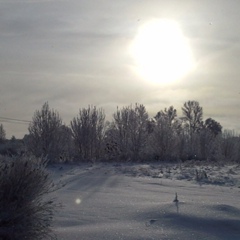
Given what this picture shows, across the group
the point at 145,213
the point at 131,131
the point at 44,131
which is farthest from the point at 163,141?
the point at 145,213

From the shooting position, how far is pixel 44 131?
34.9 m

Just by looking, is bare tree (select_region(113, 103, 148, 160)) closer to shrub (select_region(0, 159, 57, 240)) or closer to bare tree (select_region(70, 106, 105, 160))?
bare tree (select_region(70, 106, 105, 160))

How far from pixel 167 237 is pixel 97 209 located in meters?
3.25

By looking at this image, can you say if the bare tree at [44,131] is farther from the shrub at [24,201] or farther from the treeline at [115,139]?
the shrub at [24,201]

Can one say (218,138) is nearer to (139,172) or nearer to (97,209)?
(139,172)

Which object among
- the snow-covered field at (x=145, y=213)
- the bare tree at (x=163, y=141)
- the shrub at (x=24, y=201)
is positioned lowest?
the snow-covered field at (x=145, y=213)

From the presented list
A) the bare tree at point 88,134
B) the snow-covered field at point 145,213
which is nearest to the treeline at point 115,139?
the bare tree at point 88,134

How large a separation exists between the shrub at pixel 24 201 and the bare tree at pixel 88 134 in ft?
95.3

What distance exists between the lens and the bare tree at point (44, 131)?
34219mm

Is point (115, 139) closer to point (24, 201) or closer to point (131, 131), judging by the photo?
point (131, 131)

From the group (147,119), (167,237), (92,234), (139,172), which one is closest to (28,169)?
(92,234)

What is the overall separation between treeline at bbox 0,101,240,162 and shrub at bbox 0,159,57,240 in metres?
24.9

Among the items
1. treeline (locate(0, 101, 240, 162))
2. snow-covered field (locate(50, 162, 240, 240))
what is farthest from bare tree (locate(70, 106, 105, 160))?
snow-covered field (locate(50, 162, 240, 240))

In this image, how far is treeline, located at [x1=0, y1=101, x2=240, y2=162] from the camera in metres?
34.9
